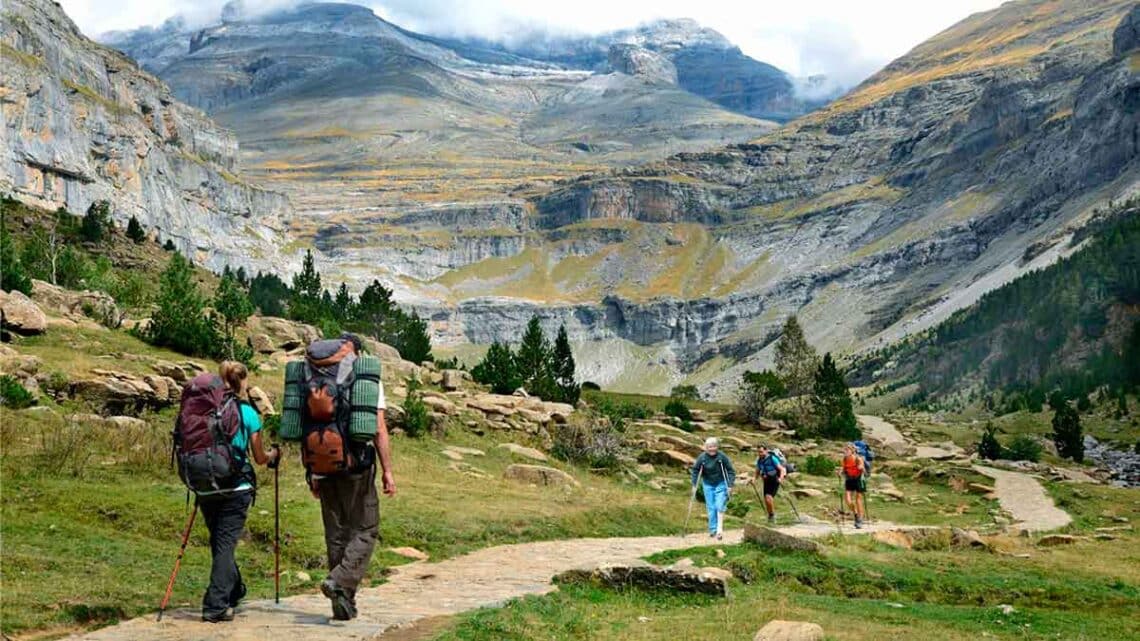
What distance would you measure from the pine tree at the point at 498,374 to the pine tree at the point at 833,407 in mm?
27428

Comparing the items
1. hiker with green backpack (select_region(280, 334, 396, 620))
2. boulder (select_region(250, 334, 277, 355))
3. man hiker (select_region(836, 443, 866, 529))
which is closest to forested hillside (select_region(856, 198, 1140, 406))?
man hiker (select_region(836, 443, 866, 529))

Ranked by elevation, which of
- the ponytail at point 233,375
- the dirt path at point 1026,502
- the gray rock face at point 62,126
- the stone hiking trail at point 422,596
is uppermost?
the gray rock face at point 62,126

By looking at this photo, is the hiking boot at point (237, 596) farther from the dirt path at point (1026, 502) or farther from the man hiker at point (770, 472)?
the dirt path at point (1026, 502)

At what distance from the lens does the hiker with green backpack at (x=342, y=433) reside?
10.5 m

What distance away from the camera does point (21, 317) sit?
3164 centimetres

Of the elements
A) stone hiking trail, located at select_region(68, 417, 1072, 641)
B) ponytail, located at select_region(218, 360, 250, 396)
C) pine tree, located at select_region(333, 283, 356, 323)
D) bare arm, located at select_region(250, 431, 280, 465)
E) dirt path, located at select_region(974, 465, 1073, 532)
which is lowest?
dirt path, located at select_region(974, 465, 1073, 532)

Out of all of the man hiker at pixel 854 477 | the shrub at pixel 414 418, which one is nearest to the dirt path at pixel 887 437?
the man hiker at pixel 854 477

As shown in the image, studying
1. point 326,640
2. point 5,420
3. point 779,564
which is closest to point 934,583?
point 779,564

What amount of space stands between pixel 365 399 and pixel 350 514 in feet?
4.71

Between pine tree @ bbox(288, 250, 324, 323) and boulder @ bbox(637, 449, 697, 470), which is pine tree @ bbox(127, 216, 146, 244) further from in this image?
boulder @ bbox(637, 449, 697, 470)

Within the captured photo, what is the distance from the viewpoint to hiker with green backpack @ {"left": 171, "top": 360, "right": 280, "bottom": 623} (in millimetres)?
10703

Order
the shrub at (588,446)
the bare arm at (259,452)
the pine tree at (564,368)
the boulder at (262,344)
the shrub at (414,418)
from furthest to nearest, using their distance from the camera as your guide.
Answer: the pine tree at (564,368) < the boulder at (262,344) < the shrub at (588,446) < the shrub at (414,418) < the bare arm at (259,452)

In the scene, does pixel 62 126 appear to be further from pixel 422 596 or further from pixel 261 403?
pixel 422 596

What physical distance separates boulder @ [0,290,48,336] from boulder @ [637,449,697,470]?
23.2 m
